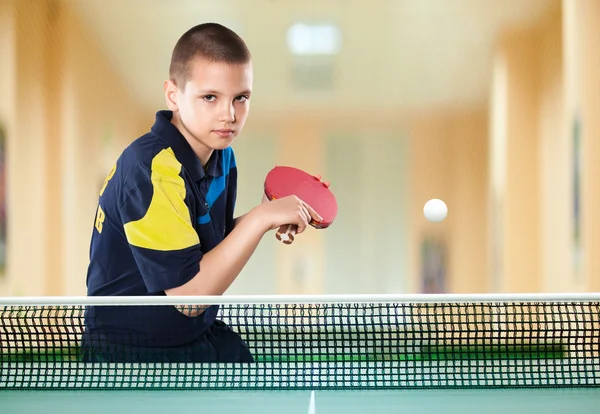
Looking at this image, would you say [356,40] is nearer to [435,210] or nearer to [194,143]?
[435,210]

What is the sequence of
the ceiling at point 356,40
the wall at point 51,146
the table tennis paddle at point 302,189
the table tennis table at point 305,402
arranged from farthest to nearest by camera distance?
the ceiling at point 356,40
the wall at point 51,146
the table tennis paddle at point 302,189
the table tennis table at point 305,402

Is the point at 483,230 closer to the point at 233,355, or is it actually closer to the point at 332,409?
the point at 233,355

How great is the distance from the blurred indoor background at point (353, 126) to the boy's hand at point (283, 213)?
12.7 feet

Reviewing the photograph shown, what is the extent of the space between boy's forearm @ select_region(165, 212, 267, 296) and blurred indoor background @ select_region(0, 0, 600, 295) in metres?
4.06

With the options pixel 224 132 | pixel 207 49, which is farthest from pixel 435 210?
pixel 207 49

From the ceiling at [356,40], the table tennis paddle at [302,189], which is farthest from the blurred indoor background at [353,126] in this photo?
the table tennis paddle at [302,189]

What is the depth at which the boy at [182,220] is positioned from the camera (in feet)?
5.84

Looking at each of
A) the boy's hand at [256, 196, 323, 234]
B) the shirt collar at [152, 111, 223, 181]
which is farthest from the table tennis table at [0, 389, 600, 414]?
the shirt collar at [152, 111, 223, 181]

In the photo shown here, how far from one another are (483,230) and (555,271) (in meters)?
1.29

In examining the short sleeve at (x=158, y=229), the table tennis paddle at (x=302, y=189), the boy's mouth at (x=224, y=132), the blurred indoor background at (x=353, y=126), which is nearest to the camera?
the short sleeve at (x=158, y=229)

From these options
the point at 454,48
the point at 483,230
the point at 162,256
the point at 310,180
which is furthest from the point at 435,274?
the point at 162,256

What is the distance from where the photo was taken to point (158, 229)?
1.76m

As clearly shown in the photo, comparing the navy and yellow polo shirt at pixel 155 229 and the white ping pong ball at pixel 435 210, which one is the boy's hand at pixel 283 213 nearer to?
the navy and yellow polo shirt at pixel 155 229

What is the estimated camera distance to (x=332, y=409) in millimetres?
1390
